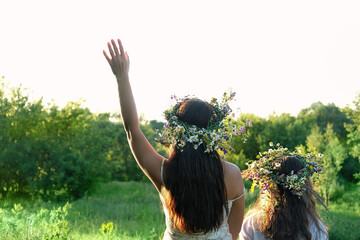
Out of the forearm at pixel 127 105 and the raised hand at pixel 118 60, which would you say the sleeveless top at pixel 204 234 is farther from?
the raised hand at pixel 118 60

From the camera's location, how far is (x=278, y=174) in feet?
11.4

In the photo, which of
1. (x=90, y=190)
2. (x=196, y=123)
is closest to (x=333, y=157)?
(x=90, y=190)

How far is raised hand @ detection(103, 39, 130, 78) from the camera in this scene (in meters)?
2.56

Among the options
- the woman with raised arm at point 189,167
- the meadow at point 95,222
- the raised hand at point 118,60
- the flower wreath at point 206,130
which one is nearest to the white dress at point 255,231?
the woman with raised arm at point 189,167

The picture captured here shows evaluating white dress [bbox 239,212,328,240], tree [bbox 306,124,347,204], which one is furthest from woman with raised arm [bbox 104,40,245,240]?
tree [bbox 306,124,347,204]

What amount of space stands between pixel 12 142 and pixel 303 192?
16226 mm

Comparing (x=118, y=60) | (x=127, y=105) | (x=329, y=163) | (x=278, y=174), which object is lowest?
(x=329, y=163)

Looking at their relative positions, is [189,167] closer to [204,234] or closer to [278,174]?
[204,234]

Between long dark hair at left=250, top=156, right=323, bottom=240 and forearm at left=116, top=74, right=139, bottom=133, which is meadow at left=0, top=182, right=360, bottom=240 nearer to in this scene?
long dark hair at left=250, top=156, right=323, bottom=240

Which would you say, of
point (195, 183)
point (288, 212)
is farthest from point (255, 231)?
point (195, 183)

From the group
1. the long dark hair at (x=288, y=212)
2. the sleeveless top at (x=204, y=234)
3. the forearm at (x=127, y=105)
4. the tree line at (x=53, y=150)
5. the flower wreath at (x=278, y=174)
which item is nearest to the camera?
the forearm at (x=127, y=105)

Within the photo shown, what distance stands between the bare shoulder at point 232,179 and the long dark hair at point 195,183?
0.06 meters

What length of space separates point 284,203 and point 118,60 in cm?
201

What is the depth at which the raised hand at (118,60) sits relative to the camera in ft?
8.40
